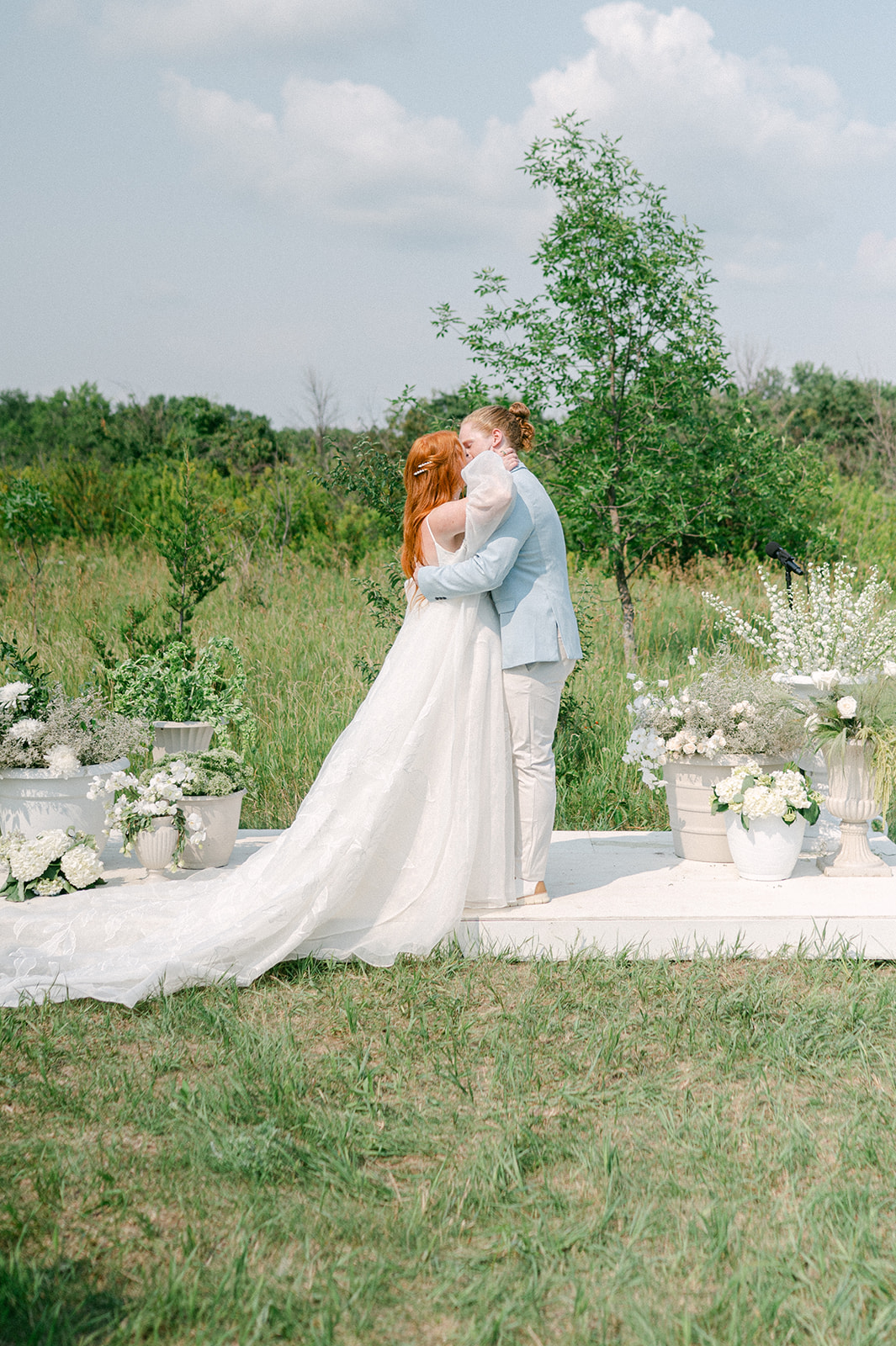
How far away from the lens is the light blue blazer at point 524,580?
12.0 ft

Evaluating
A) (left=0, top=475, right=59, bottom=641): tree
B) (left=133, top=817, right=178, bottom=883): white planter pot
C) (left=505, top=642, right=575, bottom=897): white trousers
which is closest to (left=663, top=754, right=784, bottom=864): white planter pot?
(left=505, top=642, right=575, bottom=897): white trousers

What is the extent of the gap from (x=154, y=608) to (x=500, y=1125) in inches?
275

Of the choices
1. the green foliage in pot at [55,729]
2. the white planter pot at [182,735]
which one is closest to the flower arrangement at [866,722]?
the white planter pot at [182,735]

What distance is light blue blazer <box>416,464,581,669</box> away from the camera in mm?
3652

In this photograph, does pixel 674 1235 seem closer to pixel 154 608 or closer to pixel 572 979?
pixel 572 979

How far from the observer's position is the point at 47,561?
10.9 metres

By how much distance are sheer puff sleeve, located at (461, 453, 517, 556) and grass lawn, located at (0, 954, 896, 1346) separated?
1520 mm

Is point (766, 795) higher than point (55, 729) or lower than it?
lower

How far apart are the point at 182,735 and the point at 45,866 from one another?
37.3 inches

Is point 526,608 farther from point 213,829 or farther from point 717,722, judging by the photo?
point 213,829

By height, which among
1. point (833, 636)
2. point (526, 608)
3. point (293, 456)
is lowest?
point (833, 636)

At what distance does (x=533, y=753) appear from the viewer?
3.80 m

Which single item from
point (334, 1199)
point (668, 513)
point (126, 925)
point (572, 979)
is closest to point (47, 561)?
point (668, 513)

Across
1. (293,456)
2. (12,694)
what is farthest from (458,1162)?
(293,456)
